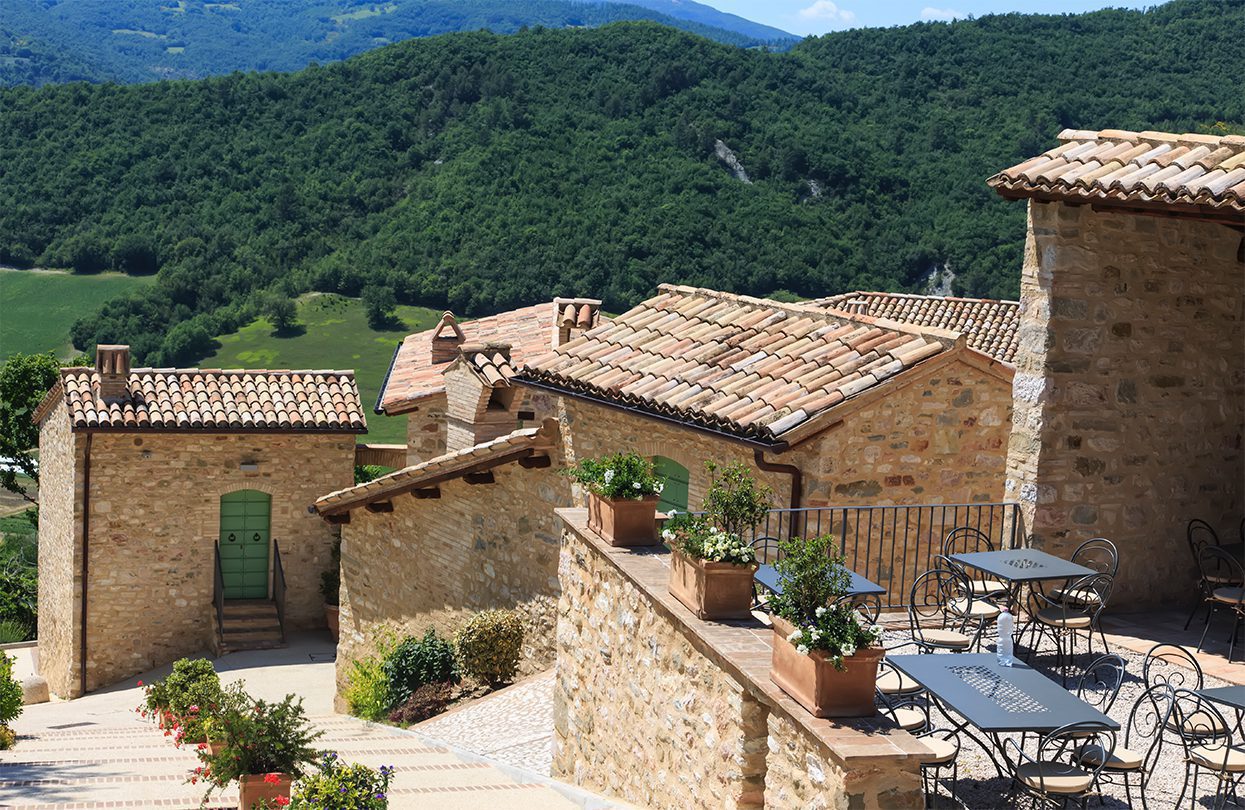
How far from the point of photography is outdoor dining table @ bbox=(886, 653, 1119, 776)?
19.9ft

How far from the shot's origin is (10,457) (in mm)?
26734

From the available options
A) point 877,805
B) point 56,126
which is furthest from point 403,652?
point 56,126

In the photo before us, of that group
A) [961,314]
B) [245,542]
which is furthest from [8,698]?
[961,314]

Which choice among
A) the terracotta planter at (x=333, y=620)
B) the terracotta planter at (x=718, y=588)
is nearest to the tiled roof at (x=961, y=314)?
the terracotta planter at (x=333, y=620)

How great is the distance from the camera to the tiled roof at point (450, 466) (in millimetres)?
13930

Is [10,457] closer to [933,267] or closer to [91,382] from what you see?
[91,382]

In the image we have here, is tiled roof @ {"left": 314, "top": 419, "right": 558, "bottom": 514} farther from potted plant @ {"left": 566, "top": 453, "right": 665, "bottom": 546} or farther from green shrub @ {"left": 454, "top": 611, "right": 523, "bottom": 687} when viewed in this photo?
potted plant @ {"left": 566, "top": 453, "right": 665, "bottom": 546}

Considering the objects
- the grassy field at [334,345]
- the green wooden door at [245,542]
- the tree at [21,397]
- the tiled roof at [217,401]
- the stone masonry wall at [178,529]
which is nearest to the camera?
the tiled roof at [217,401]

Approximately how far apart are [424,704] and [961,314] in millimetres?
16679

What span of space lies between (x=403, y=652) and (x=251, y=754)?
542 cm

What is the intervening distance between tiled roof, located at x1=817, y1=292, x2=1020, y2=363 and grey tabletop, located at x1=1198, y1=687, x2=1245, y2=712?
16.4 meters

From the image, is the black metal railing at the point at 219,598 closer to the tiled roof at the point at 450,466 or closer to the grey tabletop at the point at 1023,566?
the tiled roof at the point at 450,466

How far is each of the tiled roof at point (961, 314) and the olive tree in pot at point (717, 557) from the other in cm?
1557

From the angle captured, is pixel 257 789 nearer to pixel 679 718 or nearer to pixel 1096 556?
pixel 679 718
